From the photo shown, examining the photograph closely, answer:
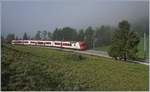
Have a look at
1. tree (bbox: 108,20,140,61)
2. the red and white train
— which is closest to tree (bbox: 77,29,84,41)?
the red and white train

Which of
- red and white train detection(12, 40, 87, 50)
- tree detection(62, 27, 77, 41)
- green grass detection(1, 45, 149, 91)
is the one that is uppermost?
tree detection(62, 27, 77, 41)

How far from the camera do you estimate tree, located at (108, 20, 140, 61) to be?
2326 centimetres

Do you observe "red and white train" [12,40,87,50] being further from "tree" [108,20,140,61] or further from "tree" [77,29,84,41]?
"tree" [108,20,140,61]

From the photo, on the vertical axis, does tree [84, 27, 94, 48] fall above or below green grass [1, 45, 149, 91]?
above

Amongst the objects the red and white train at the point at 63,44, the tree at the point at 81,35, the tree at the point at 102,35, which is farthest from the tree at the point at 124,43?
the tree at the point at 102,35

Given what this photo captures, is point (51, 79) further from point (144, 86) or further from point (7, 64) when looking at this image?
point (144, 86)

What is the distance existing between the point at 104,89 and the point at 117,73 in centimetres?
235

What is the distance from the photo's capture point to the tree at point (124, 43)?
23.3 metres

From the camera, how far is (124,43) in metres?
24.5

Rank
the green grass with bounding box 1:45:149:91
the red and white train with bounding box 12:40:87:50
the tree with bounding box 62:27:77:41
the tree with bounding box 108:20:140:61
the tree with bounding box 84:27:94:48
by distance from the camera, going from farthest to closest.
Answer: the tree with bounding box 84:27:94:48
the red and white train with bounding box 12:40:87:50
the tree with bounding box 62:27:77:41
the tree with bounding box 108:20:140:61
the green grass with bounding box 1:45:149:91

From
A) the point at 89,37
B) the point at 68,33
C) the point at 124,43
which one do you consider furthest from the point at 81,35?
the point at 124,43

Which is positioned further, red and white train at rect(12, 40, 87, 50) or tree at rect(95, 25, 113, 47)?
tree at rect(95, 25, 113, 47)

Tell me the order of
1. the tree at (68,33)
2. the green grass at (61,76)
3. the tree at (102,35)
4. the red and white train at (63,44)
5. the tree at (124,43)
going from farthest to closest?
the tree at (102,35) < the red and white train at (63,44) < the tree at (68,33) < the tree at (124,43) < the green grass at (61,76)

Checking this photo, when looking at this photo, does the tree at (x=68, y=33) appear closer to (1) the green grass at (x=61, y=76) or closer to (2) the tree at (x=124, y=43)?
(2) the tree at (x=124, y=43)
